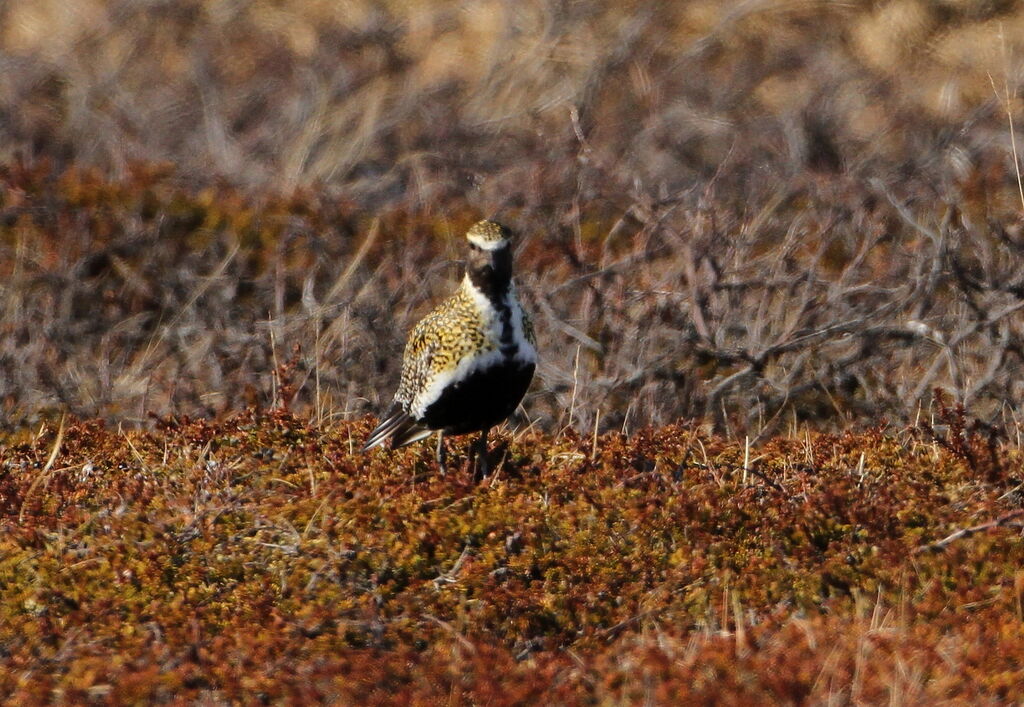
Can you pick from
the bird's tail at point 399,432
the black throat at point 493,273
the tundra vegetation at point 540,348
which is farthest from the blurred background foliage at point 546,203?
the black throat at point 493,273

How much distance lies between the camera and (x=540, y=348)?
9398 millimetres

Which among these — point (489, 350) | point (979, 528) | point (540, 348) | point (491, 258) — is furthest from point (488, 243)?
point (540, 348)

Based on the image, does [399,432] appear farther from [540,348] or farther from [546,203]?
[546,203]

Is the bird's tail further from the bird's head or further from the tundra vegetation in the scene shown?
the bird's head

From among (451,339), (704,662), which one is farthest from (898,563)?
(451,339)

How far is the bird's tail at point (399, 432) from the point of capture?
20.9 ft

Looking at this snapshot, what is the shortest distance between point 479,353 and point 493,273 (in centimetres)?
33

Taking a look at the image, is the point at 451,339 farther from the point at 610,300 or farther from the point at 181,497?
the point at 610,300

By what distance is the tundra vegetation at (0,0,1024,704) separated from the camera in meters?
4.96

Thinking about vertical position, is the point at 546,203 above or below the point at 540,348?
above

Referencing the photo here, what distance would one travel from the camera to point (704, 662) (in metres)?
4.59

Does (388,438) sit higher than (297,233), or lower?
higher

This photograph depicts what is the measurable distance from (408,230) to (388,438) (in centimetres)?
467

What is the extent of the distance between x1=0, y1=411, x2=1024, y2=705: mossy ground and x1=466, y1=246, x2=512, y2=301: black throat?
0.69m
